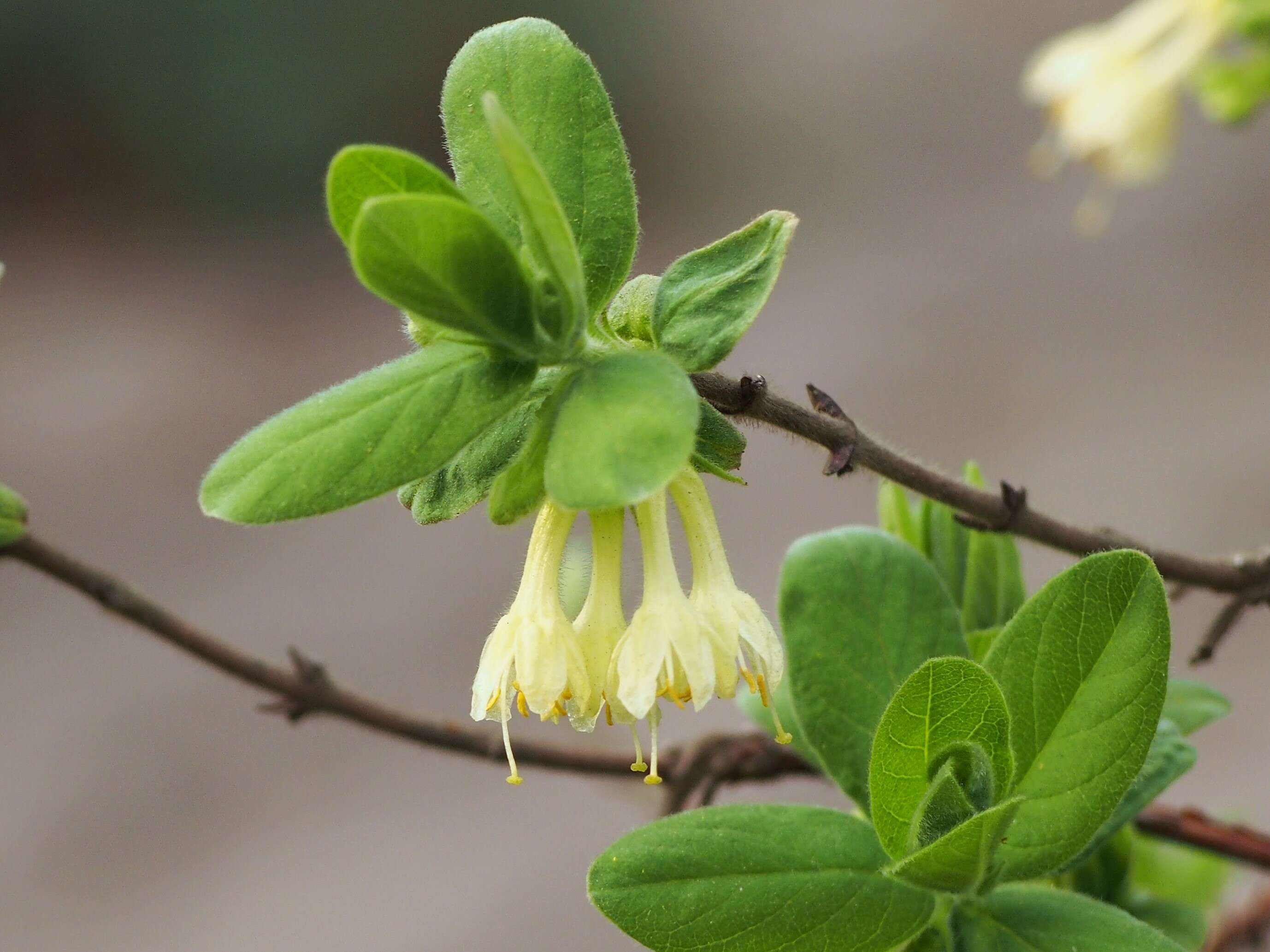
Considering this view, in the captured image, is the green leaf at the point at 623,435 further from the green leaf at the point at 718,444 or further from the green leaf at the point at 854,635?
the green leaf at the point at 854,635

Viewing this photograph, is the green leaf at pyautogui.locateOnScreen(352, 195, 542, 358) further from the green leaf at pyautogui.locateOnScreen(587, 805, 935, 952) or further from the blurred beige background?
the blurred beige background

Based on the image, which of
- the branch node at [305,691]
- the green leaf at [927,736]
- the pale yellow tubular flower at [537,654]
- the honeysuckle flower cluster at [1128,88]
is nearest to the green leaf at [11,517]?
the branch node at [305,691]

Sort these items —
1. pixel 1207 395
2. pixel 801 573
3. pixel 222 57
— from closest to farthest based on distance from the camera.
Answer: pixel 801 573 < pixel 1207 395 < pixel 222 57

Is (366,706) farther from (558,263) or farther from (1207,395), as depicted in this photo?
(1207,395)

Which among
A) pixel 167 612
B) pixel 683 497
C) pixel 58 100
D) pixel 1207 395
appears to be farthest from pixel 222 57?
pixel 683 497

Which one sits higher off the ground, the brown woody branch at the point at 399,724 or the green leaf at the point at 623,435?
the green leaf at the point at 623,435

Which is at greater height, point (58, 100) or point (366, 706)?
point (58, 100)

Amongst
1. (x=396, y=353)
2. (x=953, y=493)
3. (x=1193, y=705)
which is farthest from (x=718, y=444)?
(x=396, y=353)

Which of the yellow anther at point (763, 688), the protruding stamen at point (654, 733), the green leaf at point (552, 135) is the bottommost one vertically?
the protruding stamen at point (654, 733)

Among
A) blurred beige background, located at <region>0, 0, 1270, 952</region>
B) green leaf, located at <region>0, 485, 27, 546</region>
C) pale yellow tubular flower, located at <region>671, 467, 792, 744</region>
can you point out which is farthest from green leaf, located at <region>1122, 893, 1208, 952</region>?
blurred beige background, located at <region>0, 0, 1270, 952</region>
